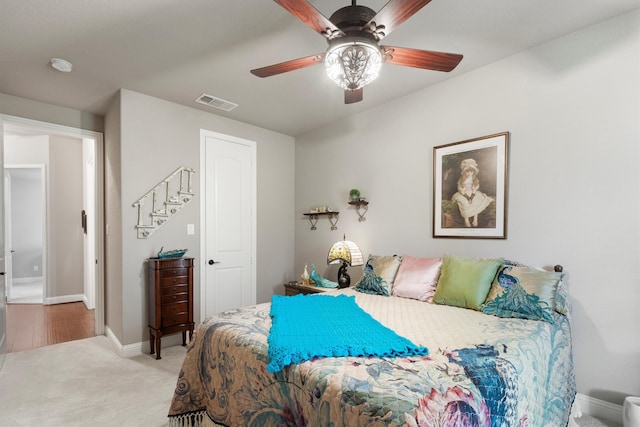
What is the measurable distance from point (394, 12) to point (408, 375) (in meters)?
1.60

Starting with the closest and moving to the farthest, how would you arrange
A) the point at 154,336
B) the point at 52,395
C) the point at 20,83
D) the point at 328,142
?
the point at 52,395 → the point at 20,83 → the point at 154,336 → the point at 328,142

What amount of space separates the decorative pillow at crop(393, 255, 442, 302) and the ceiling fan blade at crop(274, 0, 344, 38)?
6.44 feet

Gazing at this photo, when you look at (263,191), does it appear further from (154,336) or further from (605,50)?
(605,50)

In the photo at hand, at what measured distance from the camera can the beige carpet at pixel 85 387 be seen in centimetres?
219

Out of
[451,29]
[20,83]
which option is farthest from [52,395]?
[451,29]

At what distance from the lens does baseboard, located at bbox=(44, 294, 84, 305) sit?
5.37 m

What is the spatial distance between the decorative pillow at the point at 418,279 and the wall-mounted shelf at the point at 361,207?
40.2 inches

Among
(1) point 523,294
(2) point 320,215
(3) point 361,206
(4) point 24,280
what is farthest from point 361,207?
(4) point 24,280

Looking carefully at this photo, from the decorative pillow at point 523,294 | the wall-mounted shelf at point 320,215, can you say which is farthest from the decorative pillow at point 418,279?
the wall-mounted shelf at point 320,215

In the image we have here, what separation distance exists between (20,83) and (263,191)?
2685 mm

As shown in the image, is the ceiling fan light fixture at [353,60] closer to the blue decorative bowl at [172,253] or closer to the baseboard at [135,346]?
the blue decorative bowl at [172,253]

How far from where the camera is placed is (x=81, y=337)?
379 centimetres

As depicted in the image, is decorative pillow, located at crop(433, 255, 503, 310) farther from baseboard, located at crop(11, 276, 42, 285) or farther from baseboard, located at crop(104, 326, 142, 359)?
→ baseboard, located at crop(11, 276, 42, 285)

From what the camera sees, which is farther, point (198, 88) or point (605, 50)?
point (198, 88)
